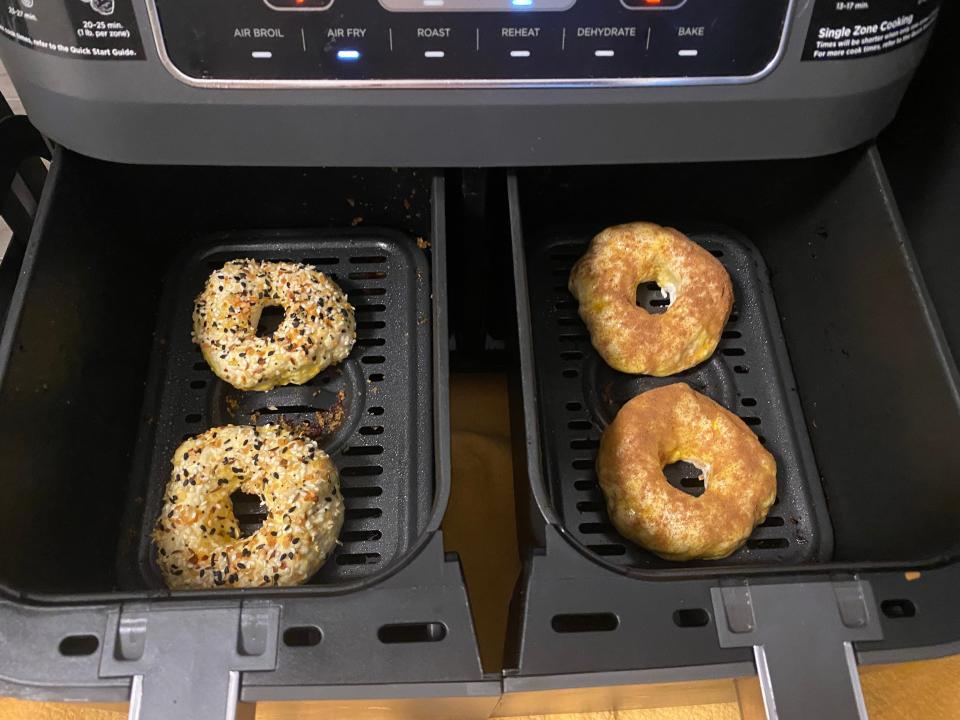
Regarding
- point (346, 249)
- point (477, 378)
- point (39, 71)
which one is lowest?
point (477, 378)

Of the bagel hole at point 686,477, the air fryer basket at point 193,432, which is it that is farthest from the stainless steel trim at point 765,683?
the bagel hole at point 686,477

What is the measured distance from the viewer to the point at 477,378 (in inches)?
38.2

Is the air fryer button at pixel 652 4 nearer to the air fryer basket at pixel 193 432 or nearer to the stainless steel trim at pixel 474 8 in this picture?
the stainless steel trim at pixel 474 8

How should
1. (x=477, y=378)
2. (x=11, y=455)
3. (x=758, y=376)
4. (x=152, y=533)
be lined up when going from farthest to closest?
(x=477, y=378)
(x=758, y=376)
(x=152, y=533)
(x=11, y=455)

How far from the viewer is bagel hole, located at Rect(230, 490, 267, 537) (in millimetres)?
795

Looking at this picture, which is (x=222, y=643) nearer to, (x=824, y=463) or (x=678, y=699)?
(x=678, y=699)

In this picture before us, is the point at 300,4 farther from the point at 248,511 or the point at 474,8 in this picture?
the point at 248,511

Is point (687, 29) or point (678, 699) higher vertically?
point (687, 29)

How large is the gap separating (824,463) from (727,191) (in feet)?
1.05

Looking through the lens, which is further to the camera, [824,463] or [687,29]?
[824,463]

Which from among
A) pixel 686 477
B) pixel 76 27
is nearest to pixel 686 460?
pixel 686 477

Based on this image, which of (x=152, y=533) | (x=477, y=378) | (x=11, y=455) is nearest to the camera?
(x=11, y=455)

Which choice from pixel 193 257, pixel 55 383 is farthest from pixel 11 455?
pixel 193 257

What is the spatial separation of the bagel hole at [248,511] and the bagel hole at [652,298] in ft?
1.60
